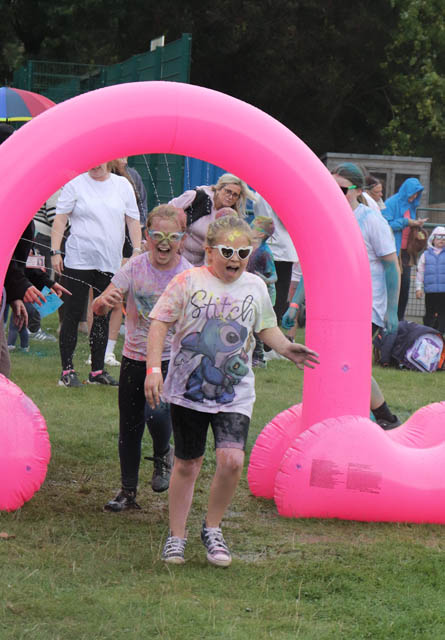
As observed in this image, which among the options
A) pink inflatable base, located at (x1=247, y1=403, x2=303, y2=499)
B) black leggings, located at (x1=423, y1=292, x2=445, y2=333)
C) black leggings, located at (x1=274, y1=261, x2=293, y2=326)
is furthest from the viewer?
black leggings, located at (x1=423, y1=292, x2=445, y2=333)

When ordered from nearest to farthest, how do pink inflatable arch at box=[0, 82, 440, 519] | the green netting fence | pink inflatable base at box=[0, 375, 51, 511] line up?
pink inflatable base at box=[0, 375, 51, 511] → pink inflatable arch at box=[0, 82, 440, 519] → the green netting fence

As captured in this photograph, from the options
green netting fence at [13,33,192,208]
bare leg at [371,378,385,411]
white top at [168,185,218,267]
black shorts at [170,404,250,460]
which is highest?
green netting fence at [13,33,192,208]

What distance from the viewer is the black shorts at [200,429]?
15.0 ft

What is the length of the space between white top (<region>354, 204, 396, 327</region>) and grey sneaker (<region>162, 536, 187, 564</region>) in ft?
9.59

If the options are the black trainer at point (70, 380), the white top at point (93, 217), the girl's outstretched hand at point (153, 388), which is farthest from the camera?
the black trainer at point (70, 380)

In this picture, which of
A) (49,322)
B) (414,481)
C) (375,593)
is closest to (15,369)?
(49,322)

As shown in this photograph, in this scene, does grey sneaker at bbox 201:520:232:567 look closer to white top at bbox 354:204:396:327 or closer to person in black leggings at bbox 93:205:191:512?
person in black leggings at bbox 93:205:191:512

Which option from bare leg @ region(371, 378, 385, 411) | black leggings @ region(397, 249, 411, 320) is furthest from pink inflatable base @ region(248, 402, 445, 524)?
black leggings @ region(397, 249, 411, 320)

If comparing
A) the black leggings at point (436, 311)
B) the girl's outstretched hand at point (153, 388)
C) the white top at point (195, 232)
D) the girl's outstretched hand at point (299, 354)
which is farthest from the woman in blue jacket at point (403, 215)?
the girl's outstretched hand at point (153, 388)

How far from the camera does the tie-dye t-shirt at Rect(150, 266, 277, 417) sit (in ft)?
15.0

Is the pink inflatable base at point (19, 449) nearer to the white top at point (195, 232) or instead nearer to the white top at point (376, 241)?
the white top at point (195, 232)

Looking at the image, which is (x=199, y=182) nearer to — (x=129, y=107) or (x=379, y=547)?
(x=129, y=107)

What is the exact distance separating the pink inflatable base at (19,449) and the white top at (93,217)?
3205 mm

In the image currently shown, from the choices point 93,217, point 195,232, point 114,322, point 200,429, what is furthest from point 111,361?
point 200,429
